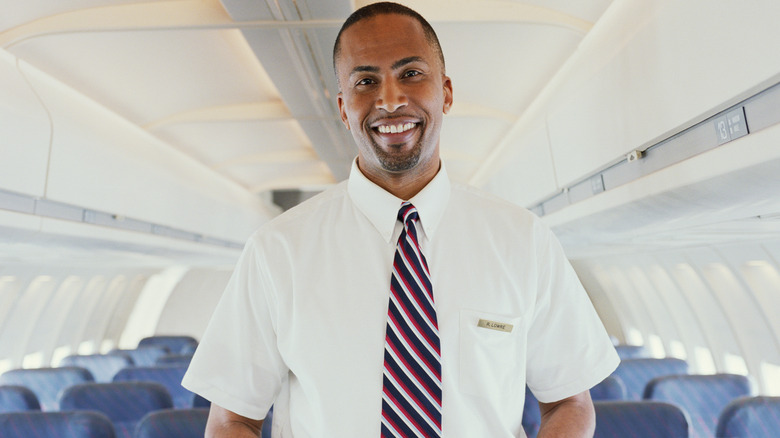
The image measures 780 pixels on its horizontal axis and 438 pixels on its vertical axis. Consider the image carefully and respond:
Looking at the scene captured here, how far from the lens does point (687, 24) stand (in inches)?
84.3

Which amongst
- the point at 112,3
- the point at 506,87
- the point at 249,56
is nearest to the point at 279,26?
the point at 112,3

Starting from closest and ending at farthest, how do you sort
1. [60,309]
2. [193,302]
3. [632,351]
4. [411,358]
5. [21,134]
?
1. [411,358]
2. [21,134]
3. [632,351]
4. [60,309]
5. [193,302]

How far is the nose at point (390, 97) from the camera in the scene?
151 cm

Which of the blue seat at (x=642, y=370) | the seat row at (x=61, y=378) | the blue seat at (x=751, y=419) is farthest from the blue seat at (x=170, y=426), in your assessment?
the blue seat at (x=642, y=370)

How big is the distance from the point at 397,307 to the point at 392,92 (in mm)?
531

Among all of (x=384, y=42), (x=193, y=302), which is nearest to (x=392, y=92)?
(x=384, y=42)

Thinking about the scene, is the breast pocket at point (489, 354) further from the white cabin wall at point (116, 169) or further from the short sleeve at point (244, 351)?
the white cabin wall at point (116, 169)

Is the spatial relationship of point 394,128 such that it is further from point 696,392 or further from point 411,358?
point 696,392

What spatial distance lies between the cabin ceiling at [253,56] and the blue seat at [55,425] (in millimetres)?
2171

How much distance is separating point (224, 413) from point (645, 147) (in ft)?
6.77

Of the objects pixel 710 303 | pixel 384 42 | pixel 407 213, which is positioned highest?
pixel 384 42

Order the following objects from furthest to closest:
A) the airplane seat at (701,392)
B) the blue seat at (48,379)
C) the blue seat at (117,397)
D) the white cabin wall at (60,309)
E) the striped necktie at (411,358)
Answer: the white cabin wall at (60,309) → the blue seat at (48,379) → the blue seat at (117,397) → the airplane seat at (701,392) → the striped necktie at (411,358)

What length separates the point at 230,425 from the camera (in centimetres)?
147

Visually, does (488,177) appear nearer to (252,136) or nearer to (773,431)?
(252,136)
